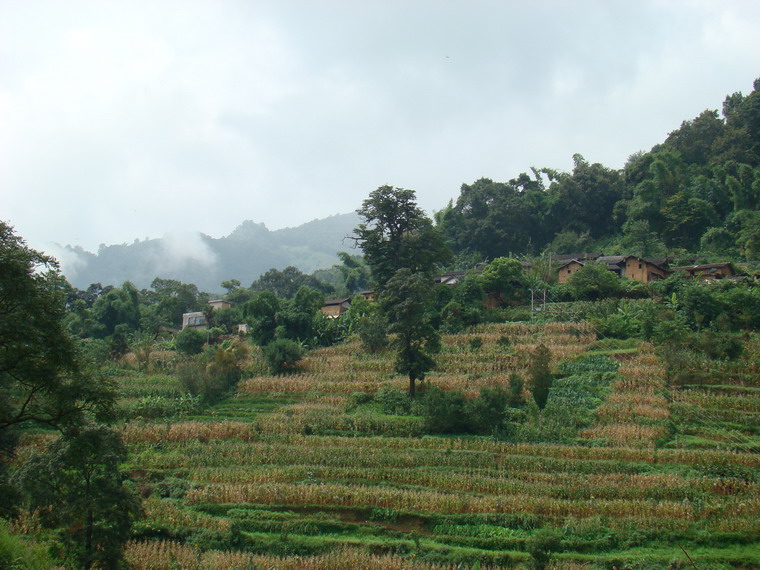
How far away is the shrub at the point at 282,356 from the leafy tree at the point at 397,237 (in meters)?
8.24

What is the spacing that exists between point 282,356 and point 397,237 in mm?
11886

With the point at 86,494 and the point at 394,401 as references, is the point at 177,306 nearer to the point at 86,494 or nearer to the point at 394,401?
the point at 394,401

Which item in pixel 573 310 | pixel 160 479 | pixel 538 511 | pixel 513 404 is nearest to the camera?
pixel 538 511

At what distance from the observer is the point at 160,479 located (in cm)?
2125

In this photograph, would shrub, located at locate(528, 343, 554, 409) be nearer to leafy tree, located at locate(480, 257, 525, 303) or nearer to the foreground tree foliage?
leafy tree, located at locate(480, 257, 525, 303)

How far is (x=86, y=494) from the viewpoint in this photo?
1246 cm

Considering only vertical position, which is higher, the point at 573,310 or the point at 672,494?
the point at 573,310

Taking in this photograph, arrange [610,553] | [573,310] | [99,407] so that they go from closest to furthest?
1. [99,407]
2. [610,553]
3. [573,310]

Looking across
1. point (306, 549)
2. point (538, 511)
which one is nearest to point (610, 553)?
point (538, 511)

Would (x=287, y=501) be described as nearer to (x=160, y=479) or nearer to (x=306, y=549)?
(x=306, y=549)

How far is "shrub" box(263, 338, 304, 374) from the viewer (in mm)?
34688

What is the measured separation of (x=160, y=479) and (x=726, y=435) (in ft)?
67.7

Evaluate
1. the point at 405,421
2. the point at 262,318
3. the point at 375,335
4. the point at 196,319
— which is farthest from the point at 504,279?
the point at 196,319

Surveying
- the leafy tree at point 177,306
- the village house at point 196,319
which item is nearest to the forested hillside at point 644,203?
the village house at point 196,319
